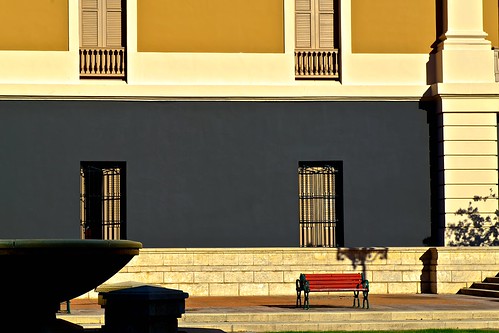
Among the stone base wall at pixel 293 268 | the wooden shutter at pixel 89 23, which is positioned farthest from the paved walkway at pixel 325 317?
the wooden shutter at pixel 89 23

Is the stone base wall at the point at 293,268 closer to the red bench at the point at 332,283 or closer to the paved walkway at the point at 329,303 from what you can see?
the paved walkway at the point at 329,303

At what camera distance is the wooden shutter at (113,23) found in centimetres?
2820

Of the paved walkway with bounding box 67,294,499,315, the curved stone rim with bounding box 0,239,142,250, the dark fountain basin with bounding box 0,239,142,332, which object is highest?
the curved stone rim with bounding box 0,239,142,250

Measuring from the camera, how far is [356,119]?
28594 millimetres

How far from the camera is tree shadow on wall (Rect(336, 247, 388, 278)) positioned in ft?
90.1

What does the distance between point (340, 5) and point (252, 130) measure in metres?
3.73

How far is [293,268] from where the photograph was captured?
2714 cm

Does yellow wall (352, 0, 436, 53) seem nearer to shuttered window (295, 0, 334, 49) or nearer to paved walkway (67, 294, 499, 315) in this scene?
shuttered window (295, 0, 334, 49)

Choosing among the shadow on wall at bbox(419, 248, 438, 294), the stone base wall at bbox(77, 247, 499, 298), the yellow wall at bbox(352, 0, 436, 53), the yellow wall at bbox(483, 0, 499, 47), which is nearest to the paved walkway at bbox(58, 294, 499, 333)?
the stone base wall at bbox(77, 247, 499, 298)

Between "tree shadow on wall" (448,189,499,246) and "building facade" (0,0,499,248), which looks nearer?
"building facade" (0,0,499,248)

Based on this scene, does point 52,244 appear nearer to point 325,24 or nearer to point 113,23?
point 113,23

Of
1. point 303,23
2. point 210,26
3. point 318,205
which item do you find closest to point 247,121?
point 210,26

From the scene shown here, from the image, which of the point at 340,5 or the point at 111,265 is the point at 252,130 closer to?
the point at 340,5

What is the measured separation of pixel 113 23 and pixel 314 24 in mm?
4868
